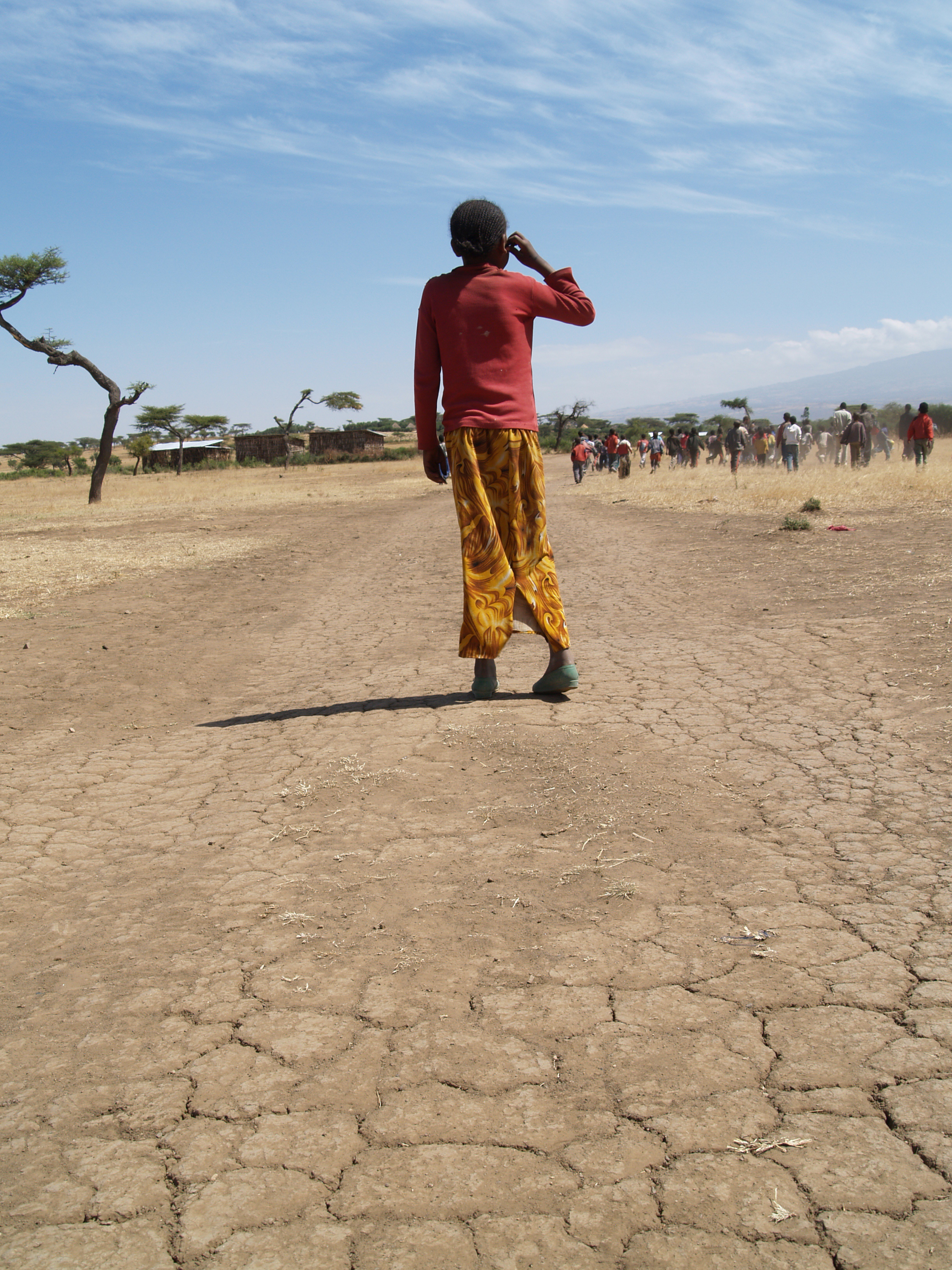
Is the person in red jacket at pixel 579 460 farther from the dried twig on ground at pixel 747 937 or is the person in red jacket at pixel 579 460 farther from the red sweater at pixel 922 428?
the dried twig on ground at pixel 747 937

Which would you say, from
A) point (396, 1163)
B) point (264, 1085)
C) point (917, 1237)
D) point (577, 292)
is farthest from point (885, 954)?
point (577, 292)

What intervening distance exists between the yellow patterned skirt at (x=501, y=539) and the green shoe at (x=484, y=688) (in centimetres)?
20

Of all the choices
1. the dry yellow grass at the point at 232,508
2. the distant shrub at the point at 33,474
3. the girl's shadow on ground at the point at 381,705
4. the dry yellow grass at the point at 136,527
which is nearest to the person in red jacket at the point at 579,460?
the dry yellow grass at the point at 232,508

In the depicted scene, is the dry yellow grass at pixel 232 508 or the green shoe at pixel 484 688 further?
the dry yellow grass at pixel 232 508

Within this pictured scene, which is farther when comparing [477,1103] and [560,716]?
[560,716]

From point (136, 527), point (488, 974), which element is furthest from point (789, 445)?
point (488, 974)

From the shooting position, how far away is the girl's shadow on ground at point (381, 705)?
14.1ft

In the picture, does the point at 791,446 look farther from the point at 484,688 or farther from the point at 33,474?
the point at 33,474

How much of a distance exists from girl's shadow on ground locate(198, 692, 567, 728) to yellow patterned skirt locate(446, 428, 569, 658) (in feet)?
0.96

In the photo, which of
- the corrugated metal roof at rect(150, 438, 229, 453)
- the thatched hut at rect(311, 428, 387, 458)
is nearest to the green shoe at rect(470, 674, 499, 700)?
the thatched hut at rect(311, 428, 387, 458)

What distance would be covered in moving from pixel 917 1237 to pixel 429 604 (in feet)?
20.1

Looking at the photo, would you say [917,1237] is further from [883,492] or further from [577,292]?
[883,492]

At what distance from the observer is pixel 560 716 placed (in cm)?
398

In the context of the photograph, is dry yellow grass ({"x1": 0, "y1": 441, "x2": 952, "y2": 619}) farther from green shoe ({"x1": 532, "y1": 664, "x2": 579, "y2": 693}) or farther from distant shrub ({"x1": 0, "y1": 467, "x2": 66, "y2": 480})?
distant shrub ({"x1": 0, "y1": 467, "x2": 66, "y2": 480})
